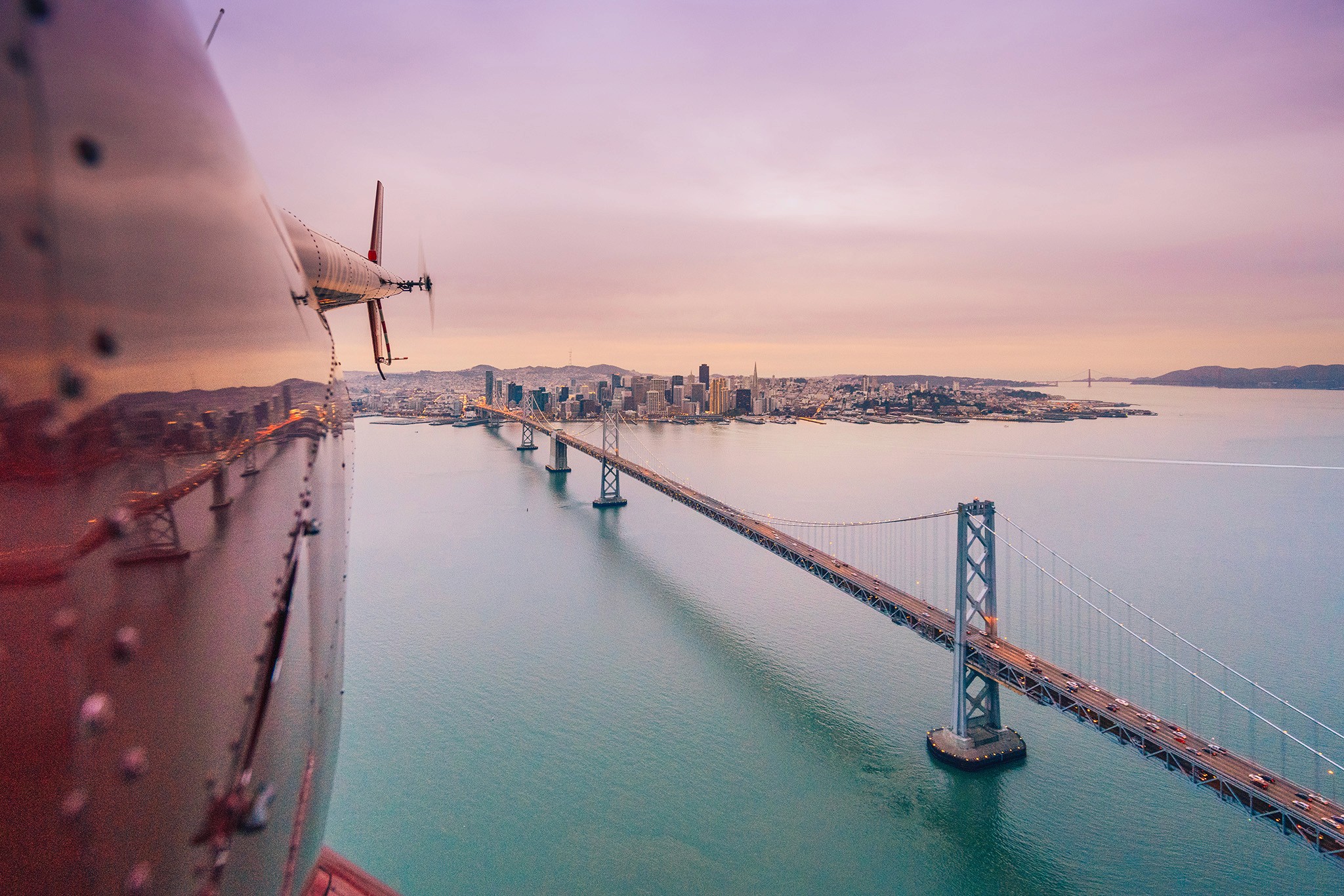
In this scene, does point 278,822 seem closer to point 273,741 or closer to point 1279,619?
point 273,741

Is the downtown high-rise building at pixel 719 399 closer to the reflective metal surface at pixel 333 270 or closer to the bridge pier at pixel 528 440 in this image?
the bridge pier at pixel 528 440

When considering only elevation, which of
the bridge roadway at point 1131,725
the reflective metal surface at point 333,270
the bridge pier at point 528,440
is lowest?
the bridge roadway at point 1131,725

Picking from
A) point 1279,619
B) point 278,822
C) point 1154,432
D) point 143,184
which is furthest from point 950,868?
point 1154,432

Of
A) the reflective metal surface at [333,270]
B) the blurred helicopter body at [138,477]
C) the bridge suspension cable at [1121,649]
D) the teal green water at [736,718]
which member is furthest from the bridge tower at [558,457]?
the blurred helicopter body at [138,477]

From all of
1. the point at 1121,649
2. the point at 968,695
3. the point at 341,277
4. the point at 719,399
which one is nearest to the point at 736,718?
the point at 968,695

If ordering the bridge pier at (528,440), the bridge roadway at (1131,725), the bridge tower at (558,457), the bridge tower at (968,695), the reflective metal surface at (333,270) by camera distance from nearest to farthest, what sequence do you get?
the reflective metal surface at (333,270) → the bridge roadway at (1131,725) → the bridge tower at (968,695) → the bridge tower at (558,457) → the bridge pier at (528,440)

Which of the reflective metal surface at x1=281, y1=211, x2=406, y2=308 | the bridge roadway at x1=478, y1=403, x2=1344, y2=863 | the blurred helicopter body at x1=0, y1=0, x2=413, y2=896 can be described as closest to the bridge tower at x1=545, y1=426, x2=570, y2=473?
the bridge roadway at x1=478, y1=403, x2=1344, y2=863
